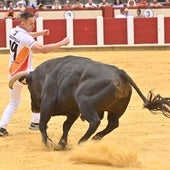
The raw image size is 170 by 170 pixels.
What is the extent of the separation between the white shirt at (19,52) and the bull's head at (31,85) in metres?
0.37

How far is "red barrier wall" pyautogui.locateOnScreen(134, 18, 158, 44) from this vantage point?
67.1ft

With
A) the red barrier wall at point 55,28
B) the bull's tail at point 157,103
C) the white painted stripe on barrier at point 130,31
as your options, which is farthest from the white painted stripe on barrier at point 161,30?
the bull's tail at point 157,103

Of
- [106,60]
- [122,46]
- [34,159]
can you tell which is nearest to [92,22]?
[122,46]

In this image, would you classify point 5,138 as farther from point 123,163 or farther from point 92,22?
point 92,22

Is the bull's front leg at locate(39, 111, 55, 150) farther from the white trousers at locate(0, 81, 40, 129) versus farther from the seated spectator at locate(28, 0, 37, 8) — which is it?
the seated spectator at locate(28, 0, 37, 8)

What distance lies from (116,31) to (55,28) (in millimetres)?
1825

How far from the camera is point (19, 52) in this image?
24.5 feet

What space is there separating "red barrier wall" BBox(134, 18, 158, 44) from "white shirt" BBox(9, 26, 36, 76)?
13.2 meters

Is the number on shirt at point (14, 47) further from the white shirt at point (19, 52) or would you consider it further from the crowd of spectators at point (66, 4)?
Result: the crowd of spectators at point (66, 4)

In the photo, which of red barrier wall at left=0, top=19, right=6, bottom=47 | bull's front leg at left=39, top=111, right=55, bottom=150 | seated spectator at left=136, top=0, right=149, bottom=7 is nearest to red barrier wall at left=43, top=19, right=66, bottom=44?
red barrier wall at left=0, top=19, right=6, bottom=47

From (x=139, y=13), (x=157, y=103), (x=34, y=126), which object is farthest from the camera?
(x=139, y=13)

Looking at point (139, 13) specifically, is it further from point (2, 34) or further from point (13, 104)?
point (13, 104)

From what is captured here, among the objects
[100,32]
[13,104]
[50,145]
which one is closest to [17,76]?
[13,104]

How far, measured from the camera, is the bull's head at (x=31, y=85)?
271 inches
